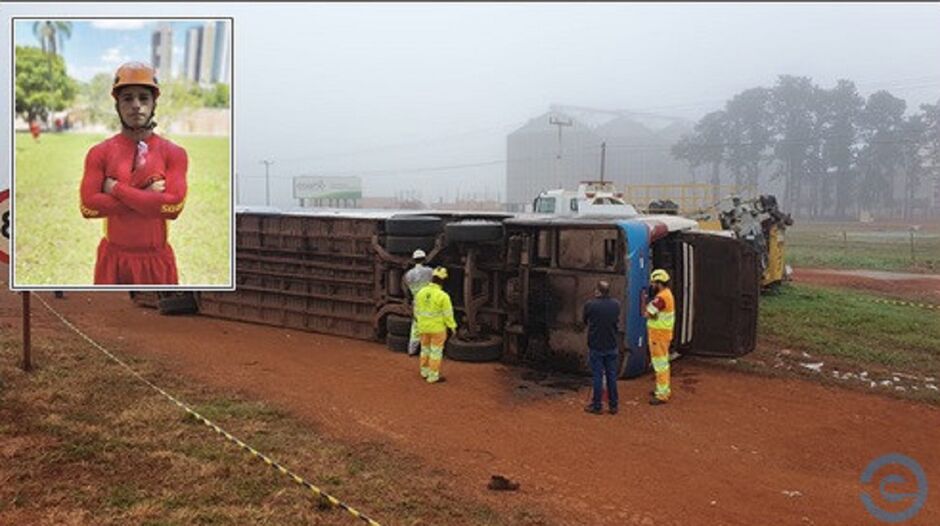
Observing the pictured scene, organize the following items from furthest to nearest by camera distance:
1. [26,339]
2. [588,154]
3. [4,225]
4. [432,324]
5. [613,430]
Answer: [588,154] < [432,324] < [26,339] < [4,225] < [613,430]

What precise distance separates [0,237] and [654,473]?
672 cm

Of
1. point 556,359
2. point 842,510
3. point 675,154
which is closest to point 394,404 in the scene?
point 556,359

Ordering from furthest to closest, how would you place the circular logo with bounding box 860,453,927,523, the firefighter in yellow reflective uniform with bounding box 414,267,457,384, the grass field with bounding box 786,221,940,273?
1. the grass field with bounding box 786,221,940,273
2. the firefighter in yellow reflective uniform with bounding box 414,267,457,384
3. the circular logo with bounding box 860,453,927,523

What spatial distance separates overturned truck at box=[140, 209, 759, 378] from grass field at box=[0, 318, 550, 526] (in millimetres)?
3570

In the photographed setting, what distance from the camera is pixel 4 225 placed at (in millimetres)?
7305

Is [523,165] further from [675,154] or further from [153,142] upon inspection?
[153,142]

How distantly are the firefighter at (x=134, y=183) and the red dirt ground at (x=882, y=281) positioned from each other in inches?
705

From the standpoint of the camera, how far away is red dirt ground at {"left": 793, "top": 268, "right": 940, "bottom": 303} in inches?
749

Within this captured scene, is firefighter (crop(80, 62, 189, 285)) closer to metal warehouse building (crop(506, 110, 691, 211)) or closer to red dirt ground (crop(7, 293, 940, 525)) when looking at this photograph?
red dirt ground (crop(7, 293, 940, 525))

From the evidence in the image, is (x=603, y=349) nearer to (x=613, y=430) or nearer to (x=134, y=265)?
(x=613, y=430)

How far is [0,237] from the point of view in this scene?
7324mm

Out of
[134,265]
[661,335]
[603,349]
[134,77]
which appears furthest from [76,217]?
[661,335]

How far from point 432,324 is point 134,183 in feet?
12.3

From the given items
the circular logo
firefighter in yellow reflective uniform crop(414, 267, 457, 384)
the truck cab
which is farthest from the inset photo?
the truck cab
